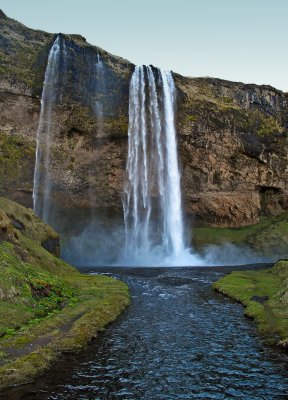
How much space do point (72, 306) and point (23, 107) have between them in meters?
47.9

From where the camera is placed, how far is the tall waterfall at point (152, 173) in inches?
2665

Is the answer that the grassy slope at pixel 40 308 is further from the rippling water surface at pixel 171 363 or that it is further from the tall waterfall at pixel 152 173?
the tall waterfall at pixel 152 173

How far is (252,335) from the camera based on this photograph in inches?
813

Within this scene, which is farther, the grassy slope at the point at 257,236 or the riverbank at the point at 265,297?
the grassy slope at the point at 257,236

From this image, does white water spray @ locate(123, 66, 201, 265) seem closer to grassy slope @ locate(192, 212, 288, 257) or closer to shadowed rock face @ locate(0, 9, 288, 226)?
shadowed rock face @ locate(0, 9, 288, 226)

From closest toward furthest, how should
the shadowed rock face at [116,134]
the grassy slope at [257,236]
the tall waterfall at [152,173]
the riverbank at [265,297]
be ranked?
the riverbank at [265,297] < the shadowed rock face at [116,134] < the tall waterfall at [152,173] < the grassy slope at [257,236]

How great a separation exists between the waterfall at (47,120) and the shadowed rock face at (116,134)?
84 cm

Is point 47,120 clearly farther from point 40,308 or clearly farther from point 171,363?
point 171,363

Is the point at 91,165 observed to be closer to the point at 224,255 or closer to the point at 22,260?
the point at 224,255

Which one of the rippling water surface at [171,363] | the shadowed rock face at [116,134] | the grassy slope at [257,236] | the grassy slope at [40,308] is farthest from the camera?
the grassy slope at [257,236]

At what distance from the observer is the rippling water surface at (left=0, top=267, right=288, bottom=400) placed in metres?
13.7

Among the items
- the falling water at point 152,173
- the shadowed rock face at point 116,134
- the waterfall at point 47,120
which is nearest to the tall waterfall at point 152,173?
the falling water at point 152,173

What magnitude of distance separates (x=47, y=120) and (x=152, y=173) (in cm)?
1974

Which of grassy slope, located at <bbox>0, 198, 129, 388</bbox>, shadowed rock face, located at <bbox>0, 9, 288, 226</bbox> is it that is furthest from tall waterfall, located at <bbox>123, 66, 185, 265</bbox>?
grassy slope, located at <bbox>0, 198, 129, 388</bbox>
